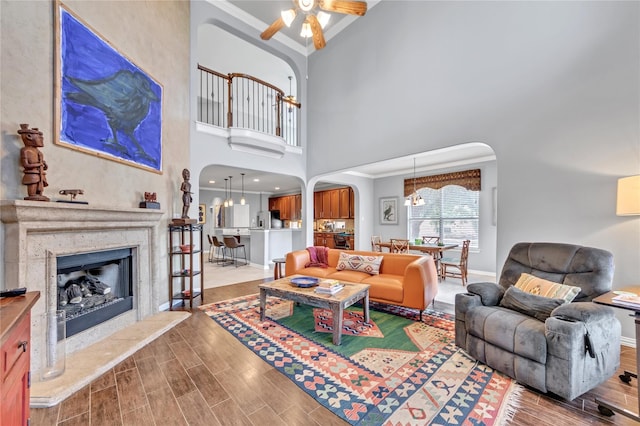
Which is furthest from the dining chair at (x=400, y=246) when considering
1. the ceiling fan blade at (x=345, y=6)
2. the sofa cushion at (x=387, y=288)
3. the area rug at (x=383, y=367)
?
the ceiling fan blade at (x=345, y=6)

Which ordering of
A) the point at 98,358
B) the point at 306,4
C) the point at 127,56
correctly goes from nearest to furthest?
the point at 98,358 < the point at 306,4 < the point at 127,56

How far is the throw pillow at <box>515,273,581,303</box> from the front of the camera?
83.1 inches

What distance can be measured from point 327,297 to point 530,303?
5.73ft

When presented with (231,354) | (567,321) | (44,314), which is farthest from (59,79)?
(567,321)

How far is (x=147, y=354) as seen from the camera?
2518 mm

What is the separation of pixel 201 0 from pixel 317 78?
98.7 inches

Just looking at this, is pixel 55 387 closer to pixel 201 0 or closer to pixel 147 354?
pixel 147 354

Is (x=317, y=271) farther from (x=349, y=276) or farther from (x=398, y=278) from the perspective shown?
(x=398, y=278)

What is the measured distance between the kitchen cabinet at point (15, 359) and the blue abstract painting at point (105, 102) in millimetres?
1846

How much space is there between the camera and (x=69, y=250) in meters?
2.44

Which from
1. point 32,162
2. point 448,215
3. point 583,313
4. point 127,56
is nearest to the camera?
point 583,313

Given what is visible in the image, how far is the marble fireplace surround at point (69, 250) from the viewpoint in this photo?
6.53ft

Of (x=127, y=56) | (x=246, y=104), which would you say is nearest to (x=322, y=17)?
(x=127, y=56)

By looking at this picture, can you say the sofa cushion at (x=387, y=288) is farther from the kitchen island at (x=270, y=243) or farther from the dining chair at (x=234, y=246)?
the dining chair at (x=234, y=246)
